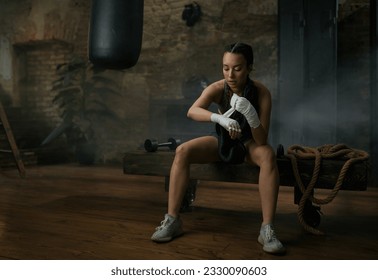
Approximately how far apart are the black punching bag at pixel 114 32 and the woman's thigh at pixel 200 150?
127cm

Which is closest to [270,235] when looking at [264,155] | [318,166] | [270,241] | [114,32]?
[270,241]

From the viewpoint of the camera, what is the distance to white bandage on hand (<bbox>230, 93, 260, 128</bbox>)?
1.75 m

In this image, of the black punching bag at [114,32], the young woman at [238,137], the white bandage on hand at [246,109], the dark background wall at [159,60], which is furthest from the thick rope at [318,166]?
the dark background wall at [159,60]

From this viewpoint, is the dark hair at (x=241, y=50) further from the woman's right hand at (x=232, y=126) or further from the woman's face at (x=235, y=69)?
the woman's right hand at (x=232, y=126)

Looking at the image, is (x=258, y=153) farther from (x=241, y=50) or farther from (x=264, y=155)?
(x=241, y=50)

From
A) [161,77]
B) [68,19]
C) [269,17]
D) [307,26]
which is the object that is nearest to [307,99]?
[307,26]

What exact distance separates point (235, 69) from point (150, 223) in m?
0.92

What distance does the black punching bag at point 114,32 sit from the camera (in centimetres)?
296

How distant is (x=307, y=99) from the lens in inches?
151

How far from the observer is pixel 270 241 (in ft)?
5.57

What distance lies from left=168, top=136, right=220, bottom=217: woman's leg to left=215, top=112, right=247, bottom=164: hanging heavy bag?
9 centimetres

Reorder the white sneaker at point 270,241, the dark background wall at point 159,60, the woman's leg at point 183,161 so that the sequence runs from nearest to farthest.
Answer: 1. the white sneaker at point 270,241
2. the woman's leg at point 183,161
3. the dark background wall at point 159,60

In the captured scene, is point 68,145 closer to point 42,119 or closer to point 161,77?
point 42,119

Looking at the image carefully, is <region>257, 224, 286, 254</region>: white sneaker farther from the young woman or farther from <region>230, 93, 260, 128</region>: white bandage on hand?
<region>230, 93, 260, 128</region>: white bandage on hand
